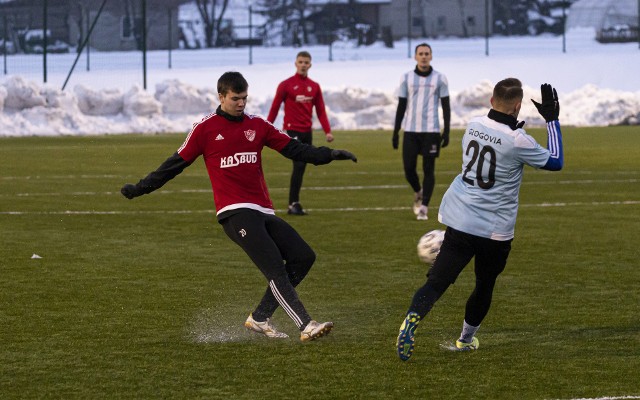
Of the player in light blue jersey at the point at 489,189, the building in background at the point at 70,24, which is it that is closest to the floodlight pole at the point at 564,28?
the building in background at the point at 70,24

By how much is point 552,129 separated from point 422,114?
8.85 m

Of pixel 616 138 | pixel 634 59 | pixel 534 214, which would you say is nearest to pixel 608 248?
pixel 534 214

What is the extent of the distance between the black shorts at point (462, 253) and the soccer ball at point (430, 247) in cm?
325

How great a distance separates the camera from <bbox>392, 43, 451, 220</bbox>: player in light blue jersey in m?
16.6

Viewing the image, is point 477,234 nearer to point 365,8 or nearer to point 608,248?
point 608,248

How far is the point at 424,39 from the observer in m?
59.4

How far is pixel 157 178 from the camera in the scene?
A: 8359 millimetres

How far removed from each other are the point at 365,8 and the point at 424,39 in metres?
3.80

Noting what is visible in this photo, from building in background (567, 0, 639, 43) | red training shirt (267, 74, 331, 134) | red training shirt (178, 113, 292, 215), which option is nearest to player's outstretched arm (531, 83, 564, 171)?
red training shirt (178, 113, 292, 215)

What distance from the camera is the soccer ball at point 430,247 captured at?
36.9 ft

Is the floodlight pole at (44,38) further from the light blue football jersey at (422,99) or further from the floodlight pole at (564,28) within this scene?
the light blue football jersey at (422,99)

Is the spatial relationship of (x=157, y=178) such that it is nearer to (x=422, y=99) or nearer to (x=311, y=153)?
(x=311, y=153)

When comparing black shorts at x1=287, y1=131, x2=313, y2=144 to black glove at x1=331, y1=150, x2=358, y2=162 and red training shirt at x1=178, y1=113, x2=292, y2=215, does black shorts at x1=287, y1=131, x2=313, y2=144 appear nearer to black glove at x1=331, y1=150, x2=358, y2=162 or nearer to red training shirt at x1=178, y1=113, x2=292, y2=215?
red training shirt at x1=178, y1=113, x2=292, y2=215

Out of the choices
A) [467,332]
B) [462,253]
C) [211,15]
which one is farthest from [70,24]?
[462,253]
